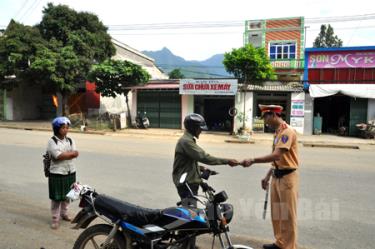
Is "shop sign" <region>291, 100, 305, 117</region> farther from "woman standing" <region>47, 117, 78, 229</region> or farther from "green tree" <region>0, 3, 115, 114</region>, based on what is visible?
"woman standing" <region>47, 117, 78, 229</region>

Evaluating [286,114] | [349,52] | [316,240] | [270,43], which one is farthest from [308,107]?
[316,240]

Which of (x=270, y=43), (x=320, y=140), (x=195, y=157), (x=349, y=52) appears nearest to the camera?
(x=195, y=157)

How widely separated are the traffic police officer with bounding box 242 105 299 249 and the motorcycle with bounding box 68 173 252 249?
89 centimetres

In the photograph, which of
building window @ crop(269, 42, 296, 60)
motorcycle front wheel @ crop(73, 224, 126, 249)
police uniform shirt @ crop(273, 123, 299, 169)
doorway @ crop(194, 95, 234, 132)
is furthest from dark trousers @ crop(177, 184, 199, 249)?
building window @ crop(269, 42, 296, 60)

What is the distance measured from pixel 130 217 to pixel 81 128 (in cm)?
1985

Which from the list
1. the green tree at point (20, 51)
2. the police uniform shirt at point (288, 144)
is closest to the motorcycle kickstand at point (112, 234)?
the police uniform shirt at point (288, 144)

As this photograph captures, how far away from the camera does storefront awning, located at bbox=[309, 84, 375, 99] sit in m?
20.9

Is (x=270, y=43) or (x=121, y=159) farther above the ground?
(x=270, y=43)

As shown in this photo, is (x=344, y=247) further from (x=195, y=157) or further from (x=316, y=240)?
(x=195, y=157)

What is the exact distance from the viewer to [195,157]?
370 centimetres

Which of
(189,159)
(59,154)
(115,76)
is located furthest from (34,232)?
(115,76)

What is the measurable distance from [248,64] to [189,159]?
22105 mm

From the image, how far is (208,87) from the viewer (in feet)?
72.9

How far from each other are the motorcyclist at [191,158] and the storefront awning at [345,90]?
1885cm
